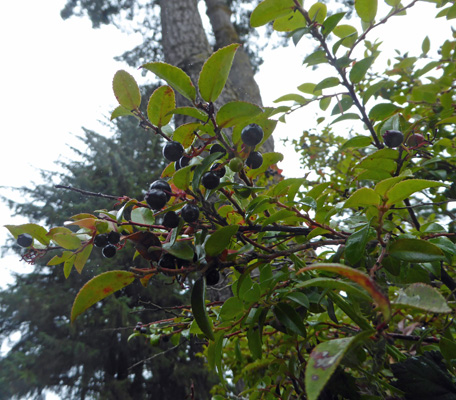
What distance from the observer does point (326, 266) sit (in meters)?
0.27

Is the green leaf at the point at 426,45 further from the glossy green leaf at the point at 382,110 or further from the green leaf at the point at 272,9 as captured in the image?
the green leaf at the point at 272,9

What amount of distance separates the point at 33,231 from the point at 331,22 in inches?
29.6

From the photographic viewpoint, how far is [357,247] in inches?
19.4

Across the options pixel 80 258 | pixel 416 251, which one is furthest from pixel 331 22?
pixel 80 258

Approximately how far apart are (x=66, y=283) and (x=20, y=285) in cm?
99

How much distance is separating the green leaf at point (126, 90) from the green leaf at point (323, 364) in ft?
1.55

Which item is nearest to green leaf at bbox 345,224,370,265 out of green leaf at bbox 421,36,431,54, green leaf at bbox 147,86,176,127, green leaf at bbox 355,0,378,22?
green leaf at bbox 147,86,176,127

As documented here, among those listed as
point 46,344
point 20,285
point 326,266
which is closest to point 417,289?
point 326,266

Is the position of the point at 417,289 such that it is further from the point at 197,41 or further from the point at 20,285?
the point at 20,285

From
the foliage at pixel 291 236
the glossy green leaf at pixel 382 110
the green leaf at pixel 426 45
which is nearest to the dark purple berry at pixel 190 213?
the foliage at pixel 291 236

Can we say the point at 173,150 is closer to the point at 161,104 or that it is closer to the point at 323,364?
the point at 161,104

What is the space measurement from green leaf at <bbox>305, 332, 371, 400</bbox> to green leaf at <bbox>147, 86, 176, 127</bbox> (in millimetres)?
431

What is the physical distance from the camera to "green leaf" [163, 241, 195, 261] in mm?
448

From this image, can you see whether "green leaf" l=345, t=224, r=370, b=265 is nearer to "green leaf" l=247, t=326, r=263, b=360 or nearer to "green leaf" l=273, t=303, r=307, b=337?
"green leaf" l=273, t=303, r=307, b=337
